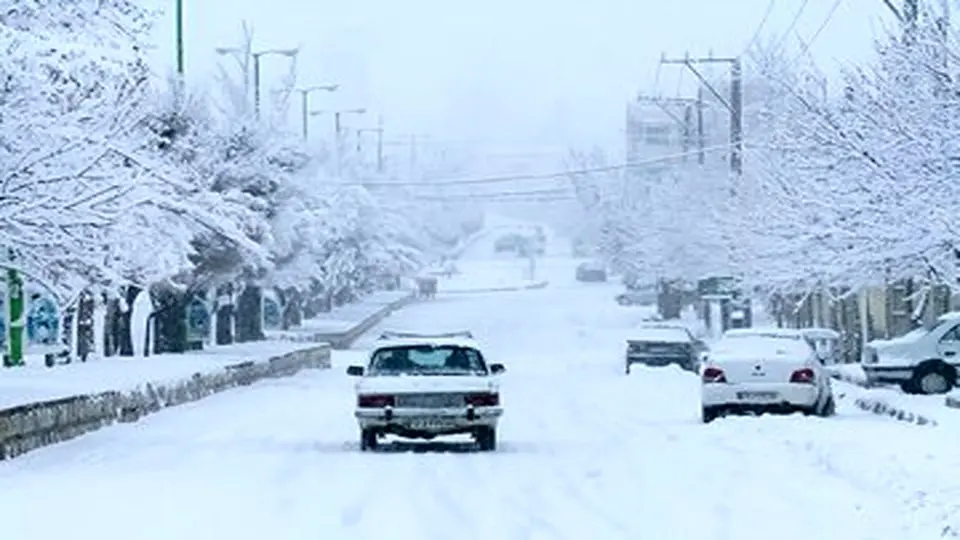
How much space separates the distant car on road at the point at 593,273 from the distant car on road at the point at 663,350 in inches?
4104

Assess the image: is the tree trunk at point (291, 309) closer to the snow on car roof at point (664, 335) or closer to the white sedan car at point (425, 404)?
the snow on car roof at point (664, 335)

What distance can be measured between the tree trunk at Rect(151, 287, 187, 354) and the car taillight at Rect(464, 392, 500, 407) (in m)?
31.6

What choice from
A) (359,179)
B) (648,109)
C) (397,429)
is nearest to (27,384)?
(397,429)

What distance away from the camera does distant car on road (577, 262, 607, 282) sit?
162 meters

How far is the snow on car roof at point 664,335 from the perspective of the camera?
5653 cm

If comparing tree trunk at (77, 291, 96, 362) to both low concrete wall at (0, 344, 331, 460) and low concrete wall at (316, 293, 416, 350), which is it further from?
low concrete wall at (316, 293, 416, 350)

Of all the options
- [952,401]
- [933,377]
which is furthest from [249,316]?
[952,401]

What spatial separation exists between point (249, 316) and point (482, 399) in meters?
49.1

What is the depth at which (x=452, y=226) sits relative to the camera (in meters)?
198

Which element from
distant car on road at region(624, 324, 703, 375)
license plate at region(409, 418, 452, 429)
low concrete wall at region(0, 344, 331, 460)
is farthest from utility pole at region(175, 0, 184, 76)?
license plate at region(409, 418, 452, 429)

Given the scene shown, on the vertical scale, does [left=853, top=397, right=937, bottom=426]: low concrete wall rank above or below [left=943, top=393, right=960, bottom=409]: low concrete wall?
below

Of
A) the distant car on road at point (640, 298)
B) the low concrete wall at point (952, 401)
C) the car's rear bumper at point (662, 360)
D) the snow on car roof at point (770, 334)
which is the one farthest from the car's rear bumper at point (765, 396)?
the distant car on road at point (640, 298)

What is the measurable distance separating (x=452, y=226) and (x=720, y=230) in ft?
452

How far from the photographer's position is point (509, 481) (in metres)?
20.0
